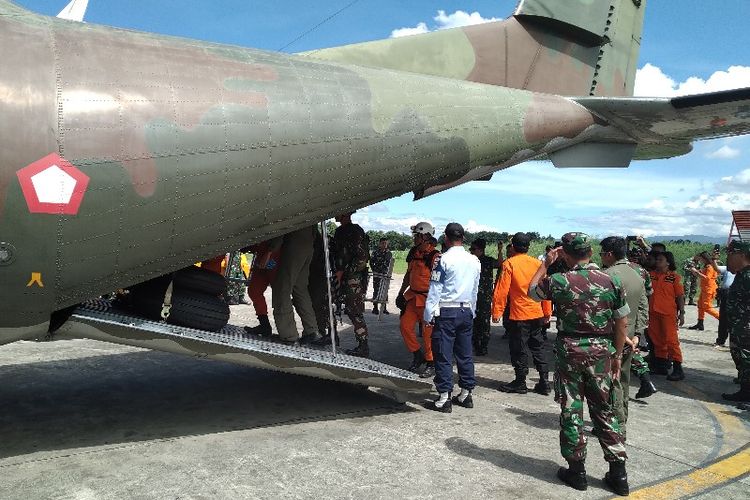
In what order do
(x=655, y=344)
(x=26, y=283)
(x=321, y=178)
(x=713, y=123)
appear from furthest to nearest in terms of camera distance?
(x=655, y=344) → (x=713, y=123) → (x=321, y=178) → (x=26, y=283)

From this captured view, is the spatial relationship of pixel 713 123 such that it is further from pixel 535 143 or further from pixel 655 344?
pixel 655 344

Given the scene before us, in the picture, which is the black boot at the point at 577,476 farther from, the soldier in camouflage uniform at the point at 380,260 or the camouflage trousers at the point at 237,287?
the soldier in camouflage uniform at the point at 380,260

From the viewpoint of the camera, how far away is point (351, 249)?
7.29 m

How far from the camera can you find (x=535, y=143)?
21.6 feet

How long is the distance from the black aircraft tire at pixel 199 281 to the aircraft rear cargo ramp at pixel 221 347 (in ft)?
1.37

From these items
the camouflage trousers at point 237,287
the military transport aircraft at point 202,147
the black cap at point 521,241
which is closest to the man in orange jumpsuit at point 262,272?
the military transport aircraft at point 202,147

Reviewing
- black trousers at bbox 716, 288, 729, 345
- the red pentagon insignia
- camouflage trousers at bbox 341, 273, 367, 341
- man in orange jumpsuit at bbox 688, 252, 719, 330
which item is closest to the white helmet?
camouflage trousers at bbox 341, 273, 367, 341

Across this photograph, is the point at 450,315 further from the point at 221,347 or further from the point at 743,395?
the point at 743,395

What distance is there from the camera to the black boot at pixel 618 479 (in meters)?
3.85

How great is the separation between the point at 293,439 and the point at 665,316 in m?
5.79

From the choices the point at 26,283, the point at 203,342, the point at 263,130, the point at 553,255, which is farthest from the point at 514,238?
the point at 26,283

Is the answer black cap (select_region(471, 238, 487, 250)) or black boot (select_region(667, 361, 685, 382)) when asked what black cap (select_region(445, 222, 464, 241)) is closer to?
black cap (select_region(471, 238, 487, 250))

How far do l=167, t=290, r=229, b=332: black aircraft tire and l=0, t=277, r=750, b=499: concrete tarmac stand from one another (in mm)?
908

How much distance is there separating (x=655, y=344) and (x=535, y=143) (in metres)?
3.61
